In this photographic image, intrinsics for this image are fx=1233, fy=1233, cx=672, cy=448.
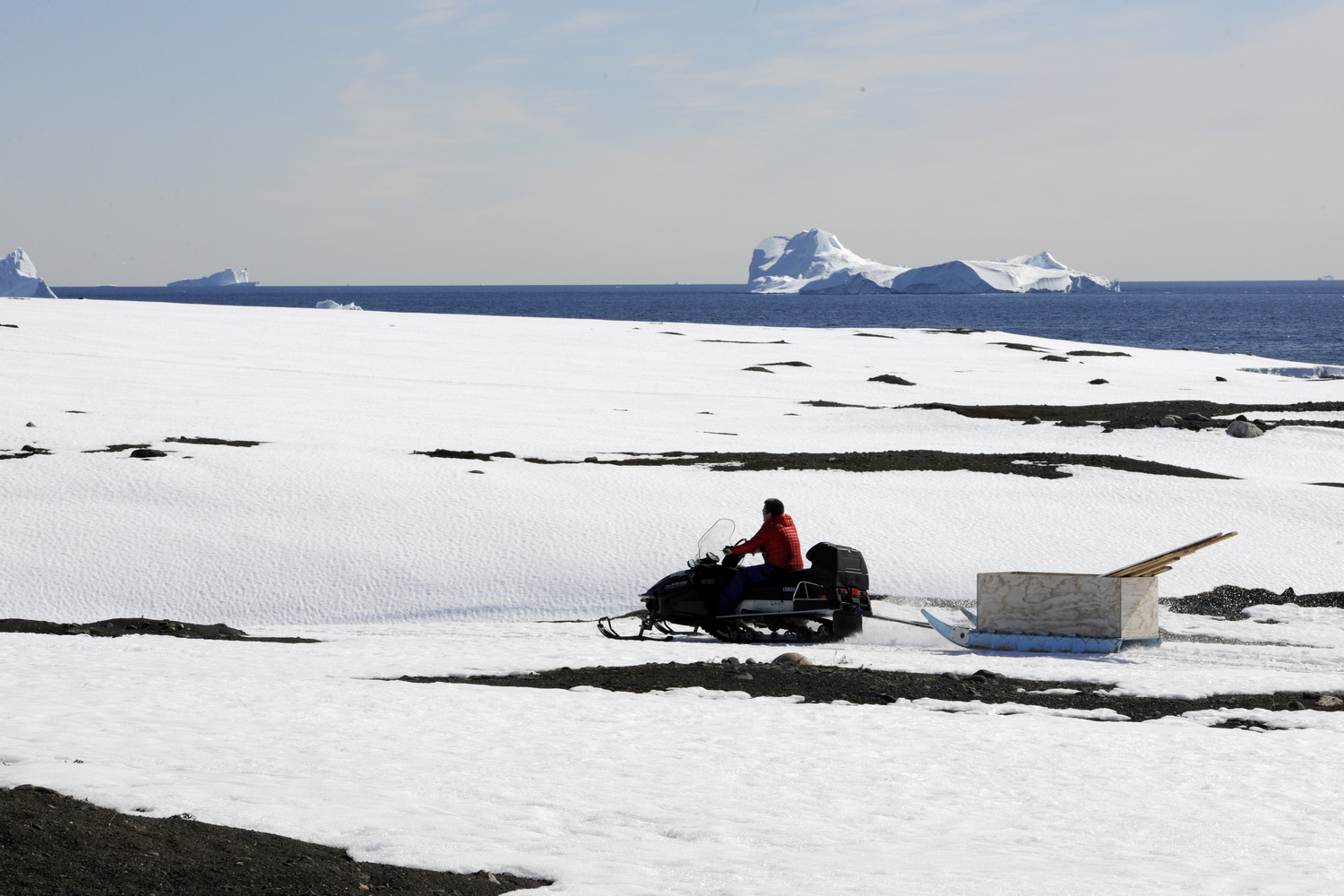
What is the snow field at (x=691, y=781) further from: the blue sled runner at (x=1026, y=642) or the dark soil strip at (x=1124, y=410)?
the dark soil strip at (x=1124, y=410)

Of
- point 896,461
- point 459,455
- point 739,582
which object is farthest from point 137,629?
point 896,461

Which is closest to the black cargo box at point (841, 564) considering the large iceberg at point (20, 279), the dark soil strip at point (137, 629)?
the dark soil strip at point (137, 629)

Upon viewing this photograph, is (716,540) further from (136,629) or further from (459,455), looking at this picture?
(459,455)

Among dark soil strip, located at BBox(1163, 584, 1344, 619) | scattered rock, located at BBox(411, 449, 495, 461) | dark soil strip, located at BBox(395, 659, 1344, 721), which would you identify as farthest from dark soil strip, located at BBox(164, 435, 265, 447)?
dark soil strip, located at BBox(1163, 584, 1344, 619)

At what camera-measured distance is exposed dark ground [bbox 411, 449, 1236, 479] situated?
23.5 m

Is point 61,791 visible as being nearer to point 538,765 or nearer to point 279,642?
point 538,765

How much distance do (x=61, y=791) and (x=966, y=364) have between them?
48.5m

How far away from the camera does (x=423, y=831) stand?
6.77 meters

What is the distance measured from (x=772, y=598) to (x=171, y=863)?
28.4ft

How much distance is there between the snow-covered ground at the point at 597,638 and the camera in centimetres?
695

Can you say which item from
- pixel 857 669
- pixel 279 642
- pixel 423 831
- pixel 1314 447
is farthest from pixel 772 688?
pixel 1314 447

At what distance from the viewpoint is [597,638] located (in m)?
14.5

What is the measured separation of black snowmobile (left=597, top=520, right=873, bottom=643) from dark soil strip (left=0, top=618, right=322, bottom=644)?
166 inches

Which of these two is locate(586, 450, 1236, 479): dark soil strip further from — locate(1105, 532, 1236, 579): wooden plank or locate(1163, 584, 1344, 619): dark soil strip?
locate(1105, 532, 1236, 579): wooden plank
